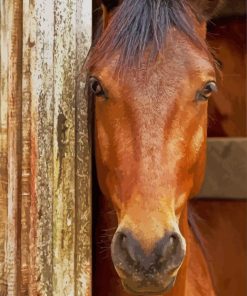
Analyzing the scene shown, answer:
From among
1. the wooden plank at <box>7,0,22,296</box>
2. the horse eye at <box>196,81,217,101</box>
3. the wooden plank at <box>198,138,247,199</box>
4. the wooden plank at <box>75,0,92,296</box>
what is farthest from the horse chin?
the wooden plank at <box>198,138,247,199</box>

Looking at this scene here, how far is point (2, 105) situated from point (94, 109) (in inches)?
12.7

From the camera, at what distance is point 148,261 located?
178 centimetres

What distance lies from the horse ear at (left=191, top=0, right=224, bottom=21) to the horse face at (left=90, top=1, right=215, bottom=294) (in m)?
0.26

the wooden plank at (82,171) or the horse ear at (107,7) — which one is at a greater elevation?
the horse ear at (107,7)

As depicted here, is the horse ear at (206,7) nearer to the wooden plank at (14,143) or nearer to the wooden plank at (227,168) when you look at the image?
the wooden plank at (14,143)

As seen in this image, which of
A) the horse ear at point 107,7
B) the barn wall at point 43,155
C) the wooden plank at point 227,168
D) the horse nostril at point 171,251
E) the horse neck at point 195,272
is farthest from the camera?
the wooden plank at point 227,168

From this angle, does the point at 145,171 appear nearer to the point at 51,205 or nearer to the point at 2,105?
the point at 51,205

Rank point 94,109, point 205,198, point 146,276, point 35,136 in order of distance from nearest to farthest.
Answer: point 146,276
point 35,136
point 94,109
point 205,198

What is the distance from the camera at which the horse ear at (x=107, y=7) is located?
229 centimetres

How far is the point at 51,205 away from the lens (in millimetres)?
2090

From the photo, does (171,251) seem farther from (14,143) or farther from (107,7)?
(107,7)

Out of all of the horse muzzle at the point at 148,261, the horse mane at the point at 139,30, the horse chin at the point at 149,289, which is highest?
the horse mane at the point at 139,30

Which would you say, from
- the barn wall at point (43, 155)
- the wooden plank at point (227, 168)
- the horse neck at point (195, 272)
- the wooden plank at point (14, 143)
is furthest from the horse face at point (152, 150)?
the wooden plank at point (227, 168)

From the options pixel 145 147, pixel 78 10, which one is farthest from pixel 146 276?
pixel 78 10
